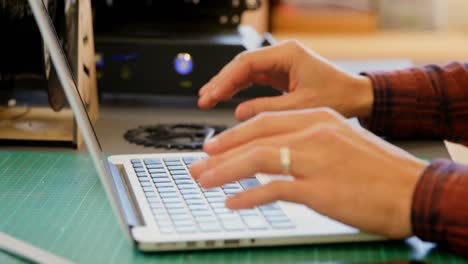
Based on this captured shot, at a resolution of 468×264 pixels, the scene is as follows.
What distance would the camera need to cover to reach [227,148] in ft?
2.83

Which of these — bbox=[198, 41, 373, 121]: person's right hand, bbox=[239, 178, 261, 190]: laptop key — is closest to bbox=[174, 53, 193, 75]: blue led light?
bbox=[198, 41, 373, 121]: person's right hand

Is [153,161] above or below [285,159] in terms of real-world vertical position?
below

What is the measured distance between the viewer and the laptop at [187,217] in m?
0.84

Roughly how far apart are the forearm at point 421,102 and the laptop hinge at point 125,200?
448 mm

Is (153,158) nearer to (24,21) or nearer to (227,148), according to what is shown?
(227,148)

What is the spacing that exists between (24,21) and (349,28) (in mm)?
3015

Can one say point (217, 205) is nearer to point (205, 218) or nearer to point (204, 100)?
point (205, 218)

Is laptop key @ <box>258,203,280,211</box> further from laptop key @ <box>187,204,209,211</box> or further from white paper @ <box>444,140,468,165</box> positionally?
white paper @ <box>444,140,468,165</box>

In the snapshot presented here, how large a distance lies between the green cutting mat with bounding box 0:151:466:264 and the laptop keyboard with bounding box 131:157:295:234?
0.03 metres

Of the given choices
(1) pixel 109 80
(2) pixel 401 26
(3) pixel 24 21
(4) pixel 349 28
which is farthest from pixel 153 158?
(2) pixel 401 26

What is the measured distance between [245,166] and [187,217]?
113 millimetres

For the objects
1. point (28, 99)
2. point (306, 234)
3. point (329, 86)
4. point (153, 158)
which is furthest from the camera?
point (28, 99)

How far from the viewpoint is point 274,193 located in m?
0.82

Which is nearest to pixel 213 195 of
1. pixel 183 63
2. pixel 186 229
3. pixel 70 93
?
pixel 186 229
